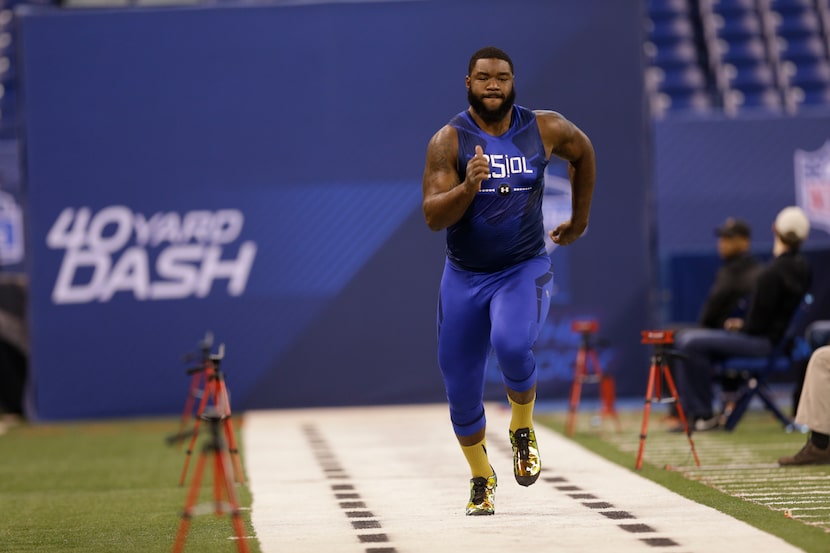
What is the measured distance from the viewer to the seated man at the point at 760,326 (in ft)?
32.0

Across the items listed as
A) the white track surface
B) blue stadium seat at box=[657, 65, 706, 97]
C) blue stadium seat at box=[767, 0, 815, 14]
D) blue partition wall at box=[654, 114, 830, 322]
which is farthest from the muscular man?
blue stadium seat at box=[767, 0, 815, 14]

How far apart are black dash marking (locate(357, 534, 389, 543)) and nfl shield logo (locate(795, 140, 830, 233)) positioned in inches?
438

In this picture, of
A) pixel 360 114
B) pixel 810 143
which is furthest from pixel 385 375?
pixel 810 143

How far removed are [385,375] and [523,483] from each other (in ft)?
22.7

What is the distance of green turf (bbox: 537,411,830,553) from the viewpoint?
5785 millimetres

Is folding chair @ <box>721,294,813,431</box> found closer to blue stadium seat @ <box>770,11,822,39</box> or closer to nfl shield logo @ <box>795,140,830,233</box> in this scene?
nfl shield logo @ <box>795,140,830,233</box>

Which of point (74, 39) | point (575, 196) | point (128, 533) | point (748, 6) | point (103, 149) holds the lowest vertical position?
point (128, 533)

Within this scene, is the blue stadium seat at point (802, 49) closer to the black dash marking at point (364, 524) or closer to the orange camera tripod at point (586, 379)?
the orange camera tripod at point (586, 379)

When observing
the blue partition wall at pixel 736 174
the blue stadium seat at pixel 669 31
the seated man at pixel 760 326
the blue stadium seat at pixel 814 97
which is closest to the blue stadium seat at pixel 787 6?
the blue stadium seat at pixel 669 31

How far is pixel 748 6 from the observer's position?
20422mm

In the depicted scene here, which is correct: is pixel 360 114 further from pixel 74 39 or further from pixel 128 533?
pixel 128 533

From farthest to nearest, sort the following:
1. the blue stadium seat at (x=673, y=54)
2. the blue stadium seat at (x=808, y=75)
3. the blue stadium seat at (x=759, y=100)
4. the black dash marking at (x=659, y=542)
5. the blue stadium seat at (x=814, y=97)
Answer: the blue stadium seat at (x=673, y=54), the blue stadium seat at (x=808, y=75), the blue stadium seat at (x=814, y=97), the blue stadium seat at (x=759, y=100), the black dash marking at (x=659, y=542)

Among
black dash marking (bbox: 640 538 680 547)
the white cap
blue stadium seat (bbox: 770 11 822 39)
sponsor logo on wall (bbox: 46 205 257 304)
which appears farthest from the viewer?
blue stadium seat (bbox: 770 11 822 39)

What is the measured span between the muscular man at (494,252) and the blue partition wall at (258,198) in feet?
21.3
